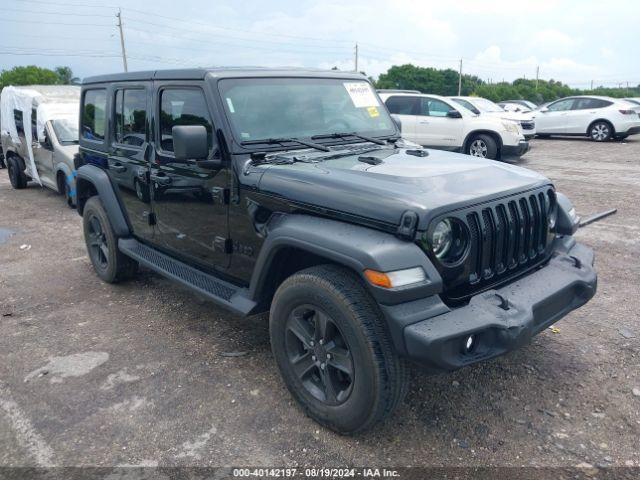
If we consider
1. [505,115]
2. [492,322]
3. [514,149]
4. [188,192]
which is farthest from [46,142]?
→ [505,115]

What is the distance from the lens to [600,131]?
1742 cm

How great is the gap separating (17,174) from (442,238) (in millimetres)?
10935

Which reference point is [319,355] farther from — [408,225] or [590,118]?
[590,118]

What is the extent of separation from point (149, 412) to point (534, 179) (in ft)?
9.05

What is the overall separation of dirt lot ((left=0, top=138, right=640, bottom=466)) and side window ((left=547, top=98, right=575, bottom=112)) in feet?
47.7

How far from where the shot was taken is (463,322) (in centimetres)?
252

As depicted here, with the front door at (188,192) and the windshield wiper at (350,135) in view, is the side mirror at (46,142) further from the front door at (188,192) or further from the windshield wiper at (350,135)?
the windshield wiper at (350,135)

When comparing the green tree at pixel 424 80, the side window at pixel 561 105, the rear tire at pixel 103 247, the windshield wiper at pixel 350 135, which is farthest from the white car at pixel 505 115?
the green tree at pixel 424 80

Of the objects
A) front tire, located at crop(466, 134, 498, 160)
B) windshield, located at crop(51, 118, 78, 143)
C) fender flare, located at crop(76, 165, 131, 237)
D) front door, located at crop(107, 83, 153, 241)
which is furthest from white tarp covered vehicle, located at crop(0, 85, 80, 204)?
front tire, located at crop(466, 134, 498, 160)

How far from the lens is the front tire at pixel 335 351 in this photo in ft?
8.57

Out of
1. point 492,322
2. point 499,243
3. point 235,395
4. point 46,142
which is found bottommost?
point 235,395

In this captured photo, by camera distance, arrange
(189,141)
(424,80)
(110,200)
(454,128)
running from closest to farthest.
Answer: (189,141) < (110,200) < (454,128) < (424,80)

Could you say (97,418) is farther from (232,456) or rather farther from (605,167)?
(605,167)

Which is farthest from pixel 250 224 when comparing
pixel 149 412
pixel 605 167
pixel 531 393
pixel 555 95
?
pixel 555 95
